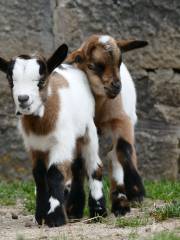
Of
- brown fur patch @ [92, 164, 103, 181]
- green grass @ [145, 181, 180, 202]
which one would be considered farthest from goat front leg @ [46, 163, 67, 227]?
green grass @ [145, 181, 180, 202]

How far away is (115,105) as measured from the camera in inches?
307

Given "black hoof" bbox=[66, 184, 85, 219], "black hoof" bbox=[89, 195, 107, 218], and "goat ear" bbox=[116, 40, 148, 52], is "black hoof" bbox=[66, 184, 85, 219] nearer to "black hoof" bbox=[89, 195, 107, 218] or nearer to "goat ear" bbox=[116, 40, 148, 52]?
"black hoof" bbox=[89, 195, 107, 218]

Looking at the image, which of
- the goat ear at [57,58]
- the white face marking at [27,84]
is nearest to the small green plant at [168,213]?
the white face marking at [27,84]

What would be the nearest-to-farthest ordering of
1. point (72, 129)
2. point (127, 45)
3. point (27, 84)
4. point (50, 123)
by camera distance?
point (27, 84), point (50, 123), point (72, 129), point (127, 45)

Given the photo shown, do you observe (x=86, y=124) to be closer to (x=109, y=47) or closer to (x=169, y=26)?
(x=109, y=47)

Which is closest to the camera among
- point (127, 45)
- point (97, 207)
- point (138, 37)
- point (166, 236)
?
point (166, 236)

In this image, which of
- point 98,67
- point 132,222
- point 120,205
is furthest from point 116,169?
point 132,222

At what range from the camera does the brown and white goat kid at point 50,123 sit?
6680 millimetres

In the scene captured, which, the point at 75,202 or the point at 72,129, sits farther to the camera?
the point at 75,202

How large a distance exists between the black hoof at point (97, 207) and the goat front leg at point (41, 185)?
0.40 meters

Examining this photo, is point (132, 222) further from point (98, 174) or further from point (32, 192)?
point (32, 192)

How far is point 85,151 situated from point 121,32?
8.85 feet

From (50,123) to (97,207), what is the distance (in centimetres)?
81

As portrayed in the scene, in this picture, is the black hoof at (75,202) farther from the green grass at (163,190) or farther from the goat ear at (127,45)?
the goat ear at (127,45)
